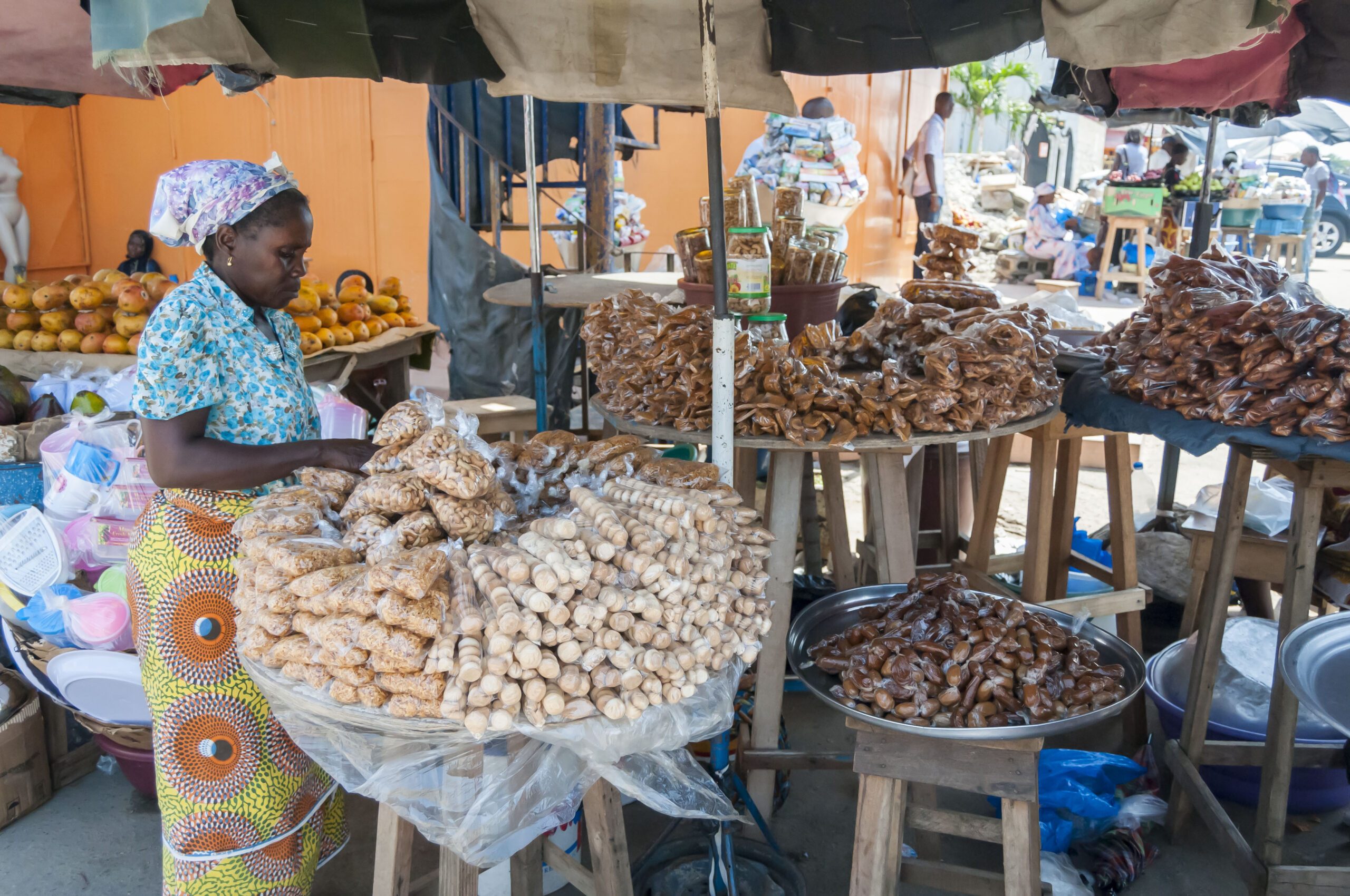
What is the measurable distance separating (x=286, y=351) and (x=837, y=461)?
1781 mm

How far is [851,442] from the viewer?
2143 mm

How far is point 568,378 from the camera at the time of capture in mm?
6215

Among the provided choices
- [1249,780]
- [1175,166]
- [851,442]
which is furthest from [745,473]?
[1175,166]

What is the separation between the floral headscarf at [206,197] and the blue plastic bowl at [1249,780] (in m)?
2.80

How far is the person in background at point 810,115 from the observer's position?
8.23 meters

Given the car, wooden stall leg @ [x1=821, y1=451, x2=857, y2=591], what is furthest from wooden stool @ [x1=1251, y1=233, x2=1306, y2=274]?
wooden stall leg @ [x1=821, y1=451, x2=857, y2=591]

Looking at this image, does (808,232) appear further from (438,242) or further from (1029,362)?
(438,242)

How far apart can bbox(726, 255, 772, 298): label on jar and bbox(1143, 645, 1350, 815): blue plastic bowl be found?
5.76ft

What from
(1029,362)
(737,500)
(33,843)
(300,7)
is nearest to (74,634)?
(33,843)

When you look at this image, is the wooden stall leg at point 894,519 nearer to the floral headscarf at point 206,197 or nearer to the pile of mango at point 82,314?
the floral headscarf at point 206,197

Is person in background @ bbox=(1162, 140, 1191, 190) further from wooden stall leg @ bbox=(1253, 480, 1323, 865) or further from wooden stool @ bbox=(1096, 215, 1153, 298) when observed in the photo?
wooden stall leg @ bbox=(1253, 480, 1323, 865)

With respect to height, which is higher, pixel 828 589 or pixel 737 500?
pixel 737 500

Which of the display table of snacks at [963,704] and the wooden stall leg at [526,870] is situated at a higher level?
the display table of snacks at [963,704]

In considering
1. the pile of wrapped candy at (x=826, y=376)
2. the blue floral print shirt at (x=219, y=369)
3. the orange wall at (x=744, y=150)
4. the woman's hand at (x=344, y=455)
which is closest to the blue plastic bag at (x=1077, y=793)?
the pile of wrapped candy at (x=826, y=376)
